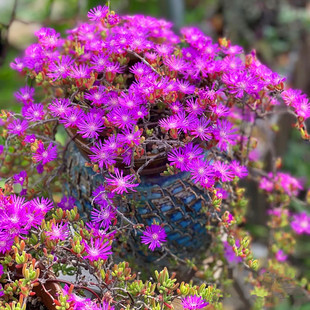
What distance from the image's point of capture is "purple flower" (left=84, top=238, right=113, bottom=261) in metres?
0.66

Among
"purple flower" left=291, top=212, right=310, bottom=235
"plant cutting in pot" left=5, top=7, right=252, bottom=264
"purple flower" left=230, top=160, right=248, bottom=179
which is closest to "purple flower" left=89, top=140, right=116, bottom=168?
"plant cutting in pot" left=5, top=7, right=252, bottom=264

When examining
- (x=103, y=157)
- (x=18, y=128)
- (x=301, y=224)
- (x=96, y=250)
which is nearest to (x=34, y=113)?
(x=18, y=128)

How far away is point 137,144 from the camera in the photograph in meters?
0.68

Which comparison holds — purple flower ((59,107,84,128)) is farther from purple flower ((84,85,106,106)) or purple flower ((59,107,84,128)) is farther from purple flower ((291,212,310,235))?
purple flower ((291,212,310,235))

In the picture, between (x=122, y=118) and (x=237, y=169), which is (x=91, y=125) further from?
(x=237, y=169)

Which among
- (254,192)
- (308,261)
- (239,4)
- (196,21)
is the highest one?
(239,4)

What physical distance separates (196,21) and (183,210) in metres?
2.62

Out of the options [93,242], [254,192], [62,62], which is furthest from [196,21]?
[93,242]

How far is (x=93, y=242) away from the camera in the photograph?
68cm

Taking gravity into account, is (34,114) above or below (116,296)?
above

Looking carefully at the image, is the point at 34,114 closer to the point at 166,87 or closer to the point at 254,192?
the point at 166,87

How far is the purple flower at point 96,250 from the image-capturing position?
0.66 metres

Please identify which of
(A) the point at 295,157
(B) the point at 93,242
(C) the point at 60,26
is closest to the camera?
(B) the point at 93,242

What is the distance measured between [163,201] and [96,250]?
0.57 ft
